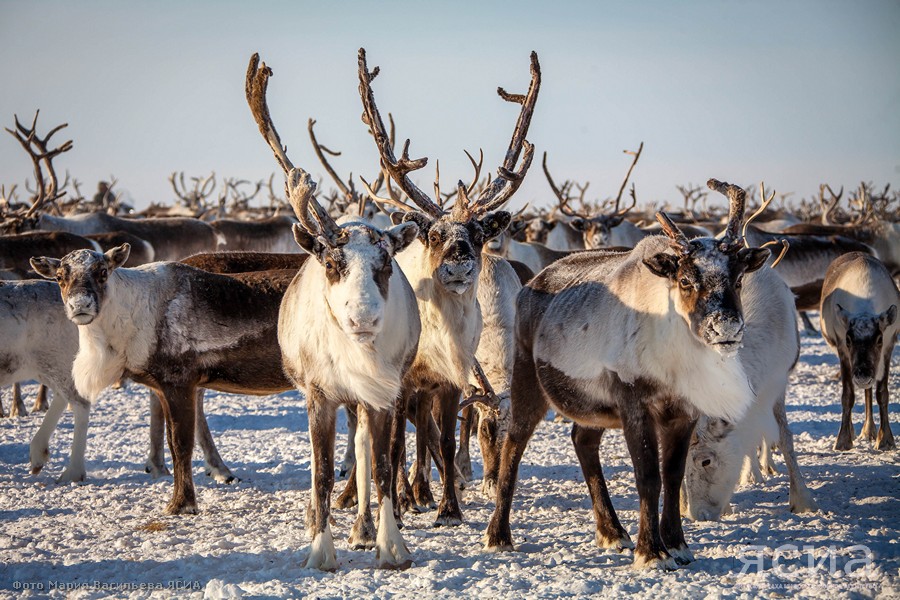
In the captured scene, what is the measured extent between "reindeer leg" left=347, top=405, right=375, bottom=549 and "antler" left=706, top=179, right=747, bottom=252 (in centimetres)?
194

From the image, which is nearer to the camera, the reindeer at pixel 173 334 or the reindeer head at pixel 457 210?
the reindeer head at pixel 457 210

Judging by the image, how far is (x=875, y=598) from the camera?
3887mm

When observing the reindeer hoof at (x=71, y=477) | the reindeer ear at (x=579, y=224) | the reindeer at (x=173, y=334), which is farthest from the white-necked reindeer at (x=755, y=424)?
the reindeer ear at (x=579, y=224)

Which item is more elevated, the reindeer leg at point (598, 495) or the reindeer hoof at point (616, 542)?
the reindeer leg at point (598, 495)

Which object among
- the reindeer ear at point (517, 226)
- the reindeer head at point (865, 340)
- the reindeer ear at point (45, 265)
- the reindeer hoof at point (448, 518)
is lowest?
the reindeer hoof at point (448, 518)

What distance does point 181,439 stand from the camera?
5.86 m

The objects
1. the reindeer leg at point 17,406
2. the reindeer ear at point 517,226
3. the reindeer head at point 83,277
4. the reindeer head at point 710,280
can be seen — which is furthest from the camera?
the reindeer ear at point 517,226

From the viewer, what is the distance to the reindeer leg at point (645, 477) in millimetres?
4270

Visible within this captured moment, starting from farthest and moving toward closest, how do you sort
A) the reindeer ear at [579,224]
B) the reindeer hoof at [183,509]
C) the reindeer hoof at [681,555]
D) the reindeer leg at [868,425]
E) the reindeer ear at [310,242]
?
the reindeer ear at [579,224], the reindeer leg at [868,425], the reindeer hoof at [183,509], the reindeer ear at [310,242], the reindeer hoof at [681,555]

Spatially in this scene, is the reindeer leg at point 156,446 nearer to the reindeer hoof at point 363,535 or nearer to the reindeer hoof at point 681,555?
the reindeer hoof at point 363,535

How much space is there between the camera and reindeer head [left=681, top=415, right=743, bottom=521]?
17.0 feet

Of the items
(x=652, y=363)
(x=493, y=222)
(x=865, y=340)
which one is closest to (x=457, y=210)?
(x=493, y=222)

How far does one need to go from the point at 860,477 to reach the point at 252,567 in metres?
4.23

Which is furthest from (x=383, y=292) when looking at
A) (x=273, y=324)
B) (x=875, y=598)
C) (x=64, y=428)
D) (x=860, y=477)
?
(x=64, y=428)
